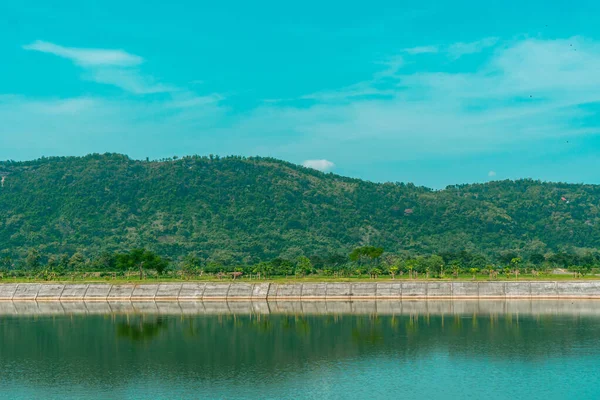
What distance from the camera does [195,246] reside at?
14188 centimetres

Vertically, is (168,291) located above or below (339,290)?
below

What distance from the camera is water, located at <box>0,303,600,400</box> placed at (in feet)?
119

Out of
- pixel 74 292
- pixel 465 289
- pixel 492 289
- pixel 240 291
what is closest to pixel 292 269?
pixel 240 291

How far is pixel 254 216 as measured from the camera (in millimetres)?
163250

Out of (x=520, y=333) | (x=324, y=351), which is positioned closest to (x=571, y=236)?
(x=520, y=333)

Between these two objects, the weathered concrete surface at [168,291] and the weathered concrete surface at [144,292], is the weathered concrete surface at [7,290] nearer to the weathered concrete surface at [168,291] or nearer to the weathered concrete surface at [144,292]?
the weathered concrete surface at [144,292]

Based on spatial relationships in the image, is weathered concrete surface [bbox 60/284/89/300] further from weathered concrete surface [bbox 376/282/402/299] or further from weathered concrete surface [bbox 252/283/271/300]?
weathered concrete surface [bbox 376/282/402/299]

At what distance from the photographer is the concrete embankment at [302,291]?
261 ft

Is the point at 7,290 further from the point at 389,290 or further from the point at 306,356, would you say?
the point at 306,356

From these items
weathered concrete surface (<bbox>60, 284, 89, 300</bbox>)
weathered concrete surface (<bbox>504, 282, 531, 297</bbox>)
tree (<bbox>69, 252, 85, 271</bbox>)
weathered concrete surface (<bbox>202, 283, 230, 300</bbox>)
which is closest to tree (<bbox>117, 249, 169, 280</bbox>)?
weathered concrete surface (<bbox>60, 284, 89, 300</bbox>)

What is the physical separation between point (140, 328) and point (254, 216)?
102 meters

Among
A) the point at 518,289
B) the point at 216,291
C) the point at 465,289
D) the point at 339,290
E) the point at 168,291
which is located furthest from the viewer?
the point at 168,291

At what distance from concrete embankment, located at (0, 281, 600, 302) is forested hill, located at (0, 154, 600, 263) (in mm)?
42239

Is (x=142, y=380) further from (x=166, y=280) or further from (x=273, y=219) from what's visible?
(x=273, y=219)
